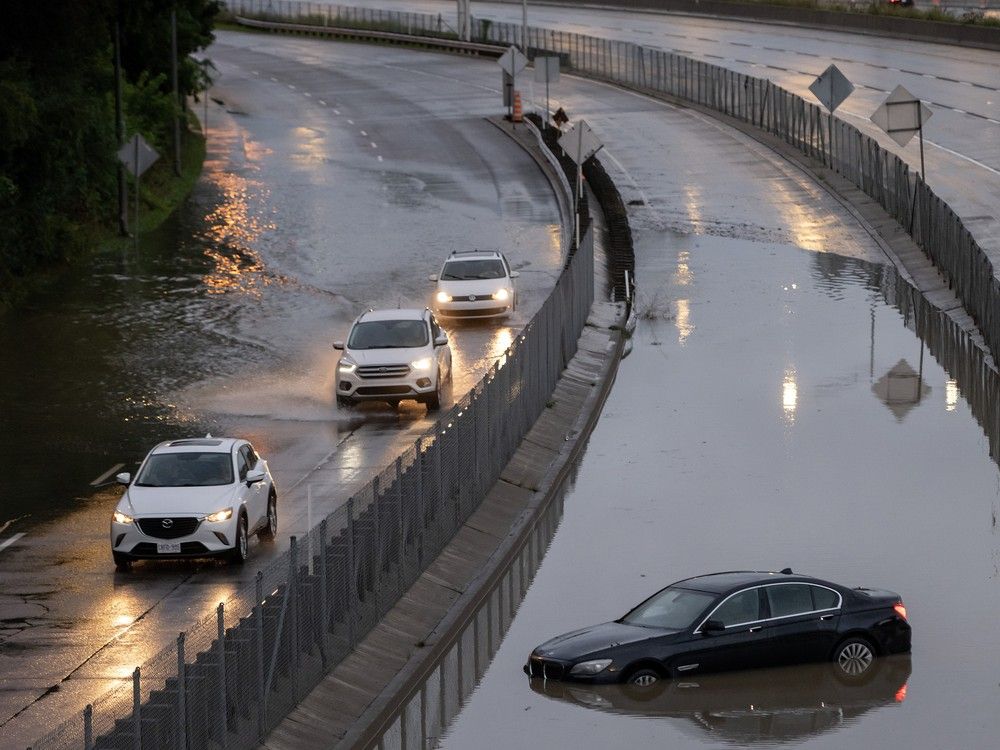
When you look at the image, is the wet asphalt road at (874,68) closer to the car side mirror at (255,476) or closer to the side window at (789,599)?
the car side mirror at (255,476)

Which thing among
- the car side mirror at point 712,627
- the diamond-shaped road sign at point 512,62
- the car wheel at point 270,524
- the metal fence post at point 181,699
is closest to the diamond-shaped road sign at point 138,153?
the diamond-shaped road sign at point 512,62

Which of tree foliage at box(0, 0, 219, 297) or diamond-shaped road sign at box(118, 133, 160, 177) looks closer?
tree foliage at box(0, 0, 219, 297)

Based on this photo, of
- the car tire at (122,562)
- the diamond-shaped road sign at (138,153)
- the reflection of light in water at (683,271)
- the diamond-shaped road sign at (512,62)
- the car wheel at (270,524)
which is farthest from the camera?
the diamond-shaped road sign at (512,62)

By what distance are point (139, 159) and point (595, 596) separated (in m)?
27.0

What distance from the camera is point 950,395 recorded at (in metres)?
36.7

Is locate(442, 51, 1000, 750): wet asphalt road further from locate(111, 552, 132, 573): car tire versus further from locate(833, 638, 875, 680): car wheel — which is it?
locate(111, 552, 132, 573): car tire

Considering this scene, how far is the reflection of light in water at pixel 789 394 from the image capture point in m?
35.5

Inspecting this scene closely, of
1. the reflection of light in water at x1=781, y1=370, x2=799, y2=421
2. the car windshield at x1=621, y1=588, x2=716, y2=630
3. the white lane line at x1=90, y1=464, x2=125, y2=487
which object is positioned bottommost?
the reflection of light in water at x1=781, y1=370, x2=799, y2=421

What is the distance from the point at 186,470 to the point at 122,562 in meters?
1.52

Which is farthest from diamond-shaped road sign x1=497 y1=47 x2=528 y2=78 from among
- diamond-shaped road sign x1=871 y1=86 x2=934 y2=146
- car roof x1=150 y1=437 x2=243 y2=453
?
car roof x1=150 y1=437 x2=243 y2=453

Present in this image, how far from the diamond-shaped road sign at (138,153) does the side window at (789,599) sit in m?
30.2

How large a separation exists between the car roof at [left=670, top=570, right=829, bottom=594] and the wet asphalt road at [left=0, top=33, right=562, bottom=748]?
223 inches

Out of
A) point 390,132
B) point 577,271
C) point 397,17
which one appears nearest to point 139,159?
point 577,271

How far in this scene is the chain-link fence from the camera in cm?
1500
